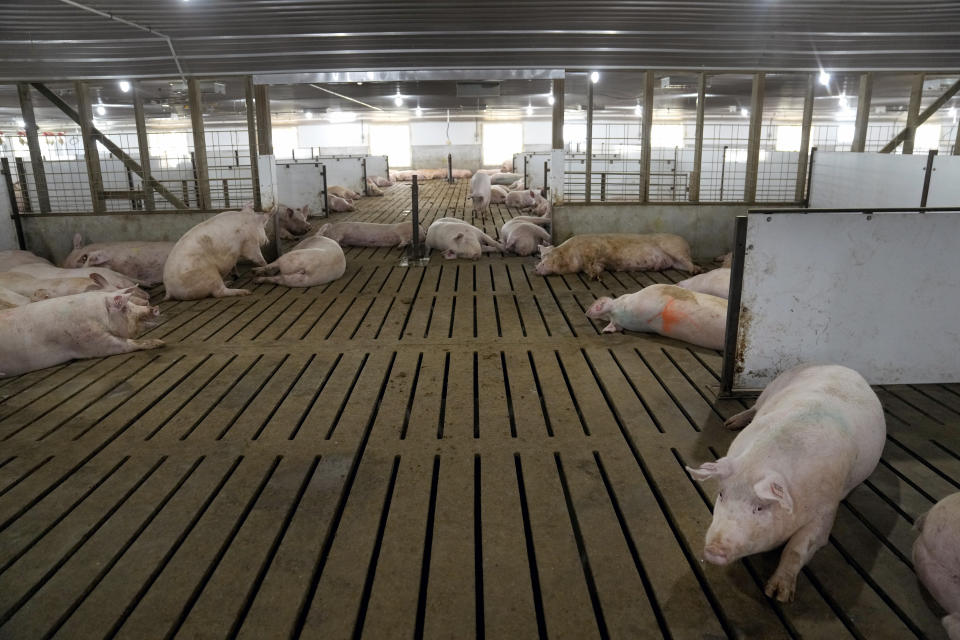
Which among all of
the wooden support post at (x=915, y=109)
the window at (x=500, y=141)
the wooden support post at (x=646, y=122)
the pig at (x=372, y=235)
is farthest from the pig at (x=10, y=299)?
the window at (x=500, y=141)

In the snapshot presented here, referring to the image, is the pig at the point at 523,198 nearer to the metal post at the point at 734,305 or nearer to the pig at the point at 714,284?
the pig at the point at 714,284

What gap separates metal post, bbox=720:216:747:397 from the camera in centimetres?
406

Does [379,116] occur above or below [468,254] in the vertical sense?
above

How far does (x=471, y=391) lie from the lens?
4480mm

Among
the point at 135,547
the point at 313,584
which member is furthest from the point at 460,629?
the point at 135,547

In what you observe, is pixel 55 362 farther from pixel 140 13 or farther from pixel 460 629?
pixel 460 629

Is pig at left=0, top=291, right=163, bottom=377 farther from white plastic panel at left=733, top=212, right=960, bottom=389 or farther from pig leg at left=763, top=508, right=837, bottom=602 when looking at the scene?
pig leg at left=763, top=508, right=837, bottom=602

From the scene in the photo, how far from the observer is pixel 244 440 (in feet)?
12.5

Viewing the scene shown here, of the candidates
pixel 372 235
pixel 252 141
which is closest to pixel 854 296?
pixel 372 235

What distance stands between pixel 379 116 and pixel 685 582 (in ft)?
88.3

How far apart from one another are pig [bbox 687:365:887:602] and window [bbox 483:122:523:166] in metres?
27.1

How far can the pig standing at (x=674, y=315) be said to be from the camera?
17.1ft

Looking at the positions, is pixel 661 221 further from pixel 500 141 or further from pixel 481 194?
pixel 500 141

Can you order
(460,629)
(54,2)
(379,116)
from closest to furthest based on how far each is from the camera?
(460,629) → (54,2) → (379,116)
